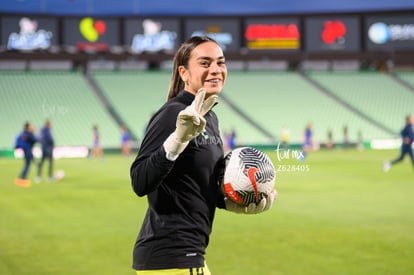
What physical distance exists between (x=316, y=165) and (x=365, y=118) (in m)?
22.9

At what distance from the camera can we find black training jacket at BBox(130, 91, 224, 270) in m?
3.85

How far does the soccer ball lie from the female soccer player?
0.09 m

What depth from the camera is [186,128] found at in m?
3.56

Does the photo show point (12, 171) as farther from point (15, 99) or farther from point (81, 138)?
point (15, 99)

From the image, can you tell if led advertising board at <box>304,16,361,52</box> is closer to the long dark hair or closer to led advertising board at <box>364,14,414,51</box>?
led advertising board at <box>364,14,414,51</box>

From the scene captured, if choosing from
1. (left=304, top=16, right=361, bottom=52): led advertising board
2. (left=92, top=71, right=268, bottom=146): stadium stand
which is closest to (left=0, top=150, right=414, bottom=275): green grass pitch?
(left=92, top=71, right=268, bottom=146): stadium stand

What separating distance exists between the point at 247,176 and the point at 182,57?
0.81m

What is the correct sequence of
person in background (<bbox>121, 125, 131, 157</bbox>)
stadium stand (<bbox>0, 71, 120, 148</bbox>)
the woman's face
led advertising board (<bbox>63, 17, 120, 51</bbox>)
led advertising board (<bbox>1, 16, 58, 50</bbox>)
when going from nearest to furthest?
the woman's face < person in background (<bbox>121, 125, 131, 157</bbox>) < stadium stand (<bbox>0, 71, 120, 148</bbox>) < led advertising board (<bbox>1, 16, 58, 50</bbox>) < led advertising board (<bbox>63, 17, 120, 51</bbox>)

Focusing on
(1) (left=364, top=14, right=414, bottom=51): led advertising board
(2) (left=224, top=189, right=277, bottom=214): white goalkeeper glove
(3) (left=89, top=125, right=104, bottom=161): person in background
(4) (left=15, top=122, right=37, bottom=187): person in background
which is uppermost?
(1) (left=364, top=14, right=414, bottom=51): led advertising board

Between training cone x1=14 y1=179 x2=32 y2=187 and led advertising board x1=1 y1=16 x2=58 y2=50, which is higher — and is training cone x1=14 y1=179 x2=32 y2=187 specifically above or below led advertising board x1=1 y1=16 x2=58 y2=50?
below

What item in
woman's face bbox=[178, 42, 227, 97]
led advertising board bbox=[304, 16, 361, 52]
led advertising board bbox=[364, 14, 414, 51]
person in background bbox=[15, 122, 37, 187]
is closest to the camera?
woman's face bbox=[178, 42, 227, 97]

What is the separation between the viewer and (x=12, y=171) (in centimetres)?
2858

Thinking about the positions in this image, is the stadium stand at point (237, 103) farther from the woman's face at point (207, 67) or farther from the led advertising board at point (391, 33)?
the woman's face at point (207, 67)

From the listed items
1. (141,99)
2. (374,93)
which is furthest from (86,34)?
(374,93)
